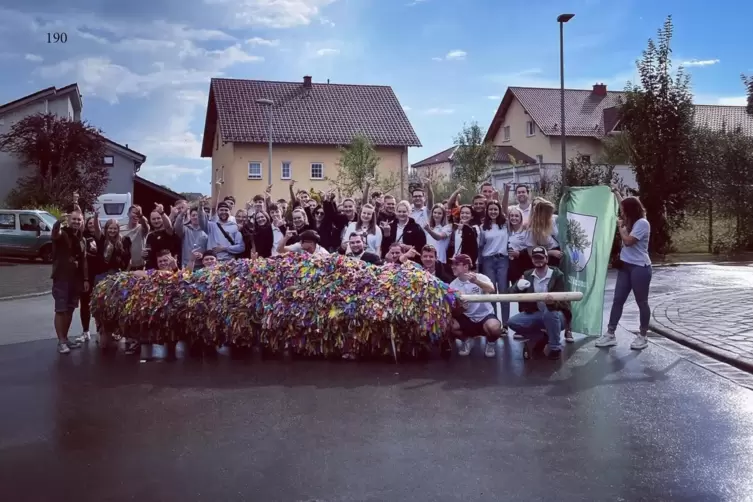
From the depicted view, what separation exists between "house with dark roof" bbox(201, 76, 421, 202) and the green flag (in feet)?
115

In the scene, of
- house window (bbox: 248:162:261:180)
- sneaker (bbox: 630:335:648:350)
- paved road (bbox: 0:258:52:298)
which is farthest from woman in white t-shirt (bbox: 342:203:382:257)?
house window (bbox: 248:162:261:180)

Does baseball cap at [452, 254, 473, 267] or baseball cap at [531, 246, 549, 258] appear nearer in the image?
baseball cap at [452, 254, 473, 267]

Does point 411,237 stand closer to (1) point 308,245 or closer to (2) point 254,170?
(1) point 308,245

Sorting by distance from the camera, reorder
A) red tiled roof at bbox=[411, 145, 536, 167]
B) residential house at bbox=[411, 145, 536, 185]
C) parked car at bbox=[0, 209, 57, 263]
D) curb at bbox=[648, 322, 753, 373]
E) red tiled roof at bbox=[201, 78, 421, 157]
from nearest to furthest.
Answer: curb at bbox=[648, 322, 753, 373] < parked car at bbox=[0, 209, 57, 263] < red tiled roof at bbox=[201, 78, 421, 157] < residential house at bbox=[411, 145, 536, 185] < red tiled roof at bbox=[411, 145, 536, 167]

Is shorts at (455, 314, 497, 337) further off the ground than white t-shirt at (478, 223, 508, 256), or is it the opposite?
white t-shirt at (478, 223, 508, 256)

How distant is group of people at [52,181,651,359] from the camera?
936cm

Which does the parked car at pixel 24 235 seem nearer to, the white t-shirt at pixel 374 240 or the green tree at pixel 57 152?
the green tree at pixel 57 152

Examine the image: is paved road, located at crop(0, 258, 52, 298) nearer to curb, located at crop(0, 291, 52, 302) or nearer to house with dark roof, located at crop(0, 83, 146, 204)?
curb, located at crop(0, 291, 52, 302)

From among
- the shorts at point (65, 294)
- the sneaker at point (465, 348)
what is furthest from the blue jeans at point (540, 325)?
the shorts at point (65, 294)

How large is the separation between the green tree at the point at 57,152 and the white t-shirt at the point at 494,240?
3220 centimetres

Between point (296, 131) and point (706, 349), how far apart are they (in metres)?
39.8

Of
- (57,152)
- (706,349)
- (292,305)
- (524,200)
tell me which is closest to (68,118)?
(57,152)

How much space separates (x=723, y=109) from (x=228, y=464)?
62.0 metres

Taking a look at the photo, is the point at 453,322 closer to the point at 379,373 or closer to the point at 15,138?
the point at 379,373
